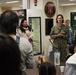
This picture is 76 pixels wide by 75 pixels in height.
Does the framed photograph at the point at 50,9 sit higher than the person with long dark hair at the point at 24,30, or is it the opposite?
the framed photograph at the point at 50,9

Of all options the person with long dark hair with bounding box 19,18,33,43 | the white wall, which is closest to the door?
the person with long dark hair with bounding box 19,18,33,43

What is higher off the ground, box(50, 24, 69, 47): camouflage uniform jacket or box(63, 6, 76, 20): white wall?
box(63, 6, 76, 20): white wall

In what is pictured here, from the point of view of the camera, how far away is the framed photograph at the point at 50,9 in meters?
6.07

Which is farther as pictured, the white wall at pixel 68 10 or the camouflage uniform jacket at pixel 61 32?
the white wall at pixel 68 10

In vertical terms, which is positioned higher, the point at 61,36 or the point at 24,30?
the point at 24,30

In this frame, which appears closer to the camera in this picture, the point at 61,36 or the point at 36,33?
the point at 61,36

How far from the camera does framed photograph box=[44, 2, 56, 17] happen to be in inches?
239

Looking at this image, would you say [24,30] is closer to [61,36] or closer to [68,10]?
[61,36]

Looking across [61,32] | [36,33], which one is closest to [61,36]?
[61,32]

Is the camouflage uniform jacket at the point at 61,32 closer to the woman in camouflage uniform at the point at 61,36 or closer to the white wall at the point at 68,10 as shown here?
the woman in camouflage uniform at the point at 61,36

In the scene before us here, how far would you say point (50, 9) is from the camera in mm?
6195

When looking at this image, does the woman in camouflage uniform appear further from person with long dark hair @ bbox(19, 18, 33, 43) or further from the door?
the door

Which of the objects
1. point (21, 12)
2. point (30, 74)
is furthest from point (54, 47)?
point (21, 12)

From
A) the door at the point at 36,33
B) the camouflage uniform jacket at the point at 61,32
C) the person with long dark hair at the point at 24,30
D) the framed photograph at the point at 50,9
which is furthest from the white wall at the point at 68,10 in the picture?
the camouflage uniform jacket at the point at 61,32
